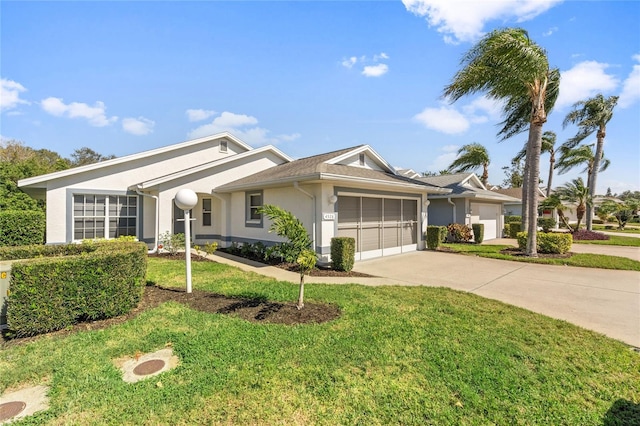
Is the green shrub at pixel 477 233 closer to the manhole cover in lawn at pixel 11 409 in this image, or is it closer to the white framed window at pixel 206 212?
the white framed window at pixel 206 212

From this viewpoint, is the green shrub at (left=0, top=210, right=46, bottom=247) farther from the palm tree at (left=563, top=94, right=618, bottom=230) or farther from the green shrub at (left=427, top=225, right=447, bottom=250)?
the palm tree at (left=563, top=94, right=618, bottom=230)

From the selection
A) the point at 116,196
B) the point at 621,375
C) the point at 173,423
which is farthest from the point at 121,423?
the point at 116,196

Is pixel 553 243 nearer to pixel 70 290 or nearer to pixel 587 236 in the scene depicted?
pixel 587 236

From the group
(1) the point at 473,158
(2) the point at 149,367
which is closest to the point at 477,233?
(1) the point at 473,158

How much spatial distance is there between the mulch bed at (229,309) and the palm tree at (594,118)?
79.4ft

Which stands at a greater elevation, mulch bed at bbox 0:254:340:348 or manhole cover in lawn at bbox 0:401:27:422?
mulch bed at bbox 0:254:340:348

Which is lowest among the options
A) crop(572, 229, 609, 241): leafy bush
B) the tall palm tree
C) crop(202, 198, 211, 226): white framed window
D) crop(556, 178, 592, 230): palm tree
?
crop(572, 229, 609, 241): leafy bush

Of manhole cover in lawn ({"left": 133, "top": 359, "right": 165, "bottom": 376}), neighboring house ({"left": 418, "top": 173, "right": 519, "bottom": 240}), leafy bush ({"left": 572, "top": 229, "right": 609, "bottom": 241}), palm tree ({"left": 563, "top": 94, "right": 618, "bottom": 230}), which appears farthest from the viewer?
palm tree ({"left": 563, "top": 94, "right": 618, "bottom": 230})

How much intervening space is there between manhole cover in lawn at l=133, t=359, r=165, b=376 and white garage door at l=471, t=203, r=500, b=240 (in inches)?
722

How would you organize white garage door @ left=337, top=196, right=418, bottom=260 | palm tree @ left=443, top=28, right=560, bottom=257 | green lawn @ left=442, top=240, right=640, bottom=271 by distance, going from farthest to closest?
palm tree @ left=443, top=28, right=560, bottom=257 < white garage door @ left=337, top=196, right=418, bottom=260 < green lawn @ left=442, top=240, right=640, bottom=271

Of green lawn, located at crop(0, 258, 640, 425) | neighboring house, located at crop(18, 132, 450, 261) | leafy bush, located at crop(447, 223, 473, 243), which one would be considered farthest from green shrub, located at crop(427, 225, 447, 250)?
green lawn, located at crop(0, 258, 640, 425)

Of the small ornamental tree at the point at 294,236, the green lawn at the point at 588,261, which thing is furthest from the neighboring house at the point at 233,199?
the small ornamental tree at the point at 294,236

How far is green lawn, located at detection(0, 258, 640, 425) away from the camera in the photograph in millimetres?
2660

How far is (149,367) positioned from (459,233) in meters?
16.7
